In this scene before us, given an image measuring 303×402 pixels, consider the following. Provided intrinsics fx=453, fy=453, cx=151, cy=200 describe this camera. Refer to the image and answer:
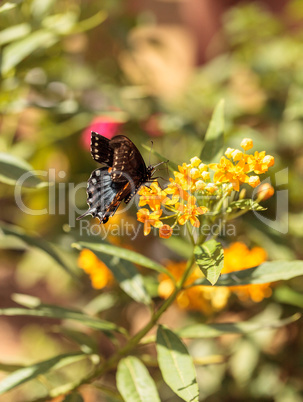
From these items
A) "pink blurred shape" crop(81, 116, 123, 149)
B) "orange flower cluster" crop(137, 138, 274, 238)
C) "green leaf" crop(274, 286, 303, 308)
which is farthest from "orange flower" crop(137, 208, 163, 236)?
"pink blurred shape" crop(81, 116, 123, 149)

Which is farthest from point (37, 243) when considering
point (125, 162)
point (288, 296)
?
point (288, 296)

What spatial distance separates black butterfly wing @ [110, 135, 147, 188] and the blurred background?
0.46 m

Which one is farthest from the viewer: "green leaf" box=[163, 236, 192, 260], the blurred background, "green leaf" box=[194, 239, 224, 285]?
the blurred background

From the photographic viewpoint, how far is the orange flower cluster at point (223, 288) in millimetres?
1286

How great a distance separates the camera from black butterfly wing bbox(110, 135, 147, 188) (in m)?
0.96

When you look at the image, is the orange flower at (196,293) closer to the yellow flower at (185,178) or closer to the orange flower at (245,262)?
the orange flower at (245,262)

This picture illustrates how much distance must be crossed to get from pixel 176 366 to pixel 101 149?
48 centimetres

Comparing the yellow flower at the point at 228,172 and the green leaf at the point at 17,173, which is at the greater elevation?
the yellow flower at the point at 228,172

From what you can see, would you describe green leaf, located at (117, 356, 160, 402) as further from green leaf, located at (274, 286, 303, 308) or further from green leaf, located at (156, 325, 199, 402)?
green leaf, located at (274, 286, 303, 308)

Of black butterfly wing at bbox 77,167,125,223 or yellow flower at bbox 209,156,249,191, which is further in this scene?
black butterfly wing at bbox 77,167,125,223

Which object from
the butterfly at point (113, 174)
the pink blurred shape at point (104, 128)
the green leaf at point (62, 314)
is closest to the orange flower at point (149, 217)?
the butterfly at point (113, 174)

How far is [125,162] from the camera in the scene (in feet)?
3.21

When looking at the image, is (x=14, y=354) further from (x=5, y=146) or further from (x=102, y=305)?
(x=5, y=146)

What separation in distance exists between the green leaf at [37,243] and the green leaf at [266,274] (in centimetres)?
43
